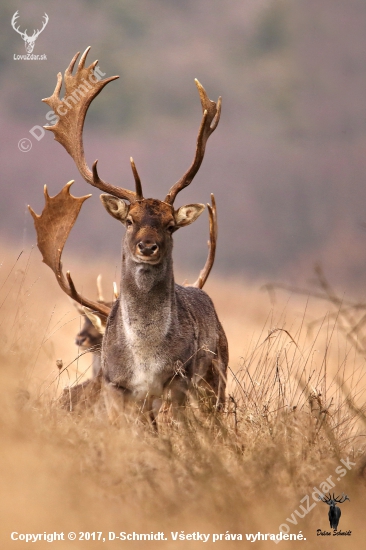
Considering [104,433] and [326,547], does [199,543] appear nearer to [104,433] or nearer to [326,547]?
[326,547]

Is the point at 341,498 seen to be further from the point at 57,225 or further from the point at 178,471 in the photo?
the point at 57,225

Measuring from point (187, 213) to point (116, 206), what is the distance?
25.1 inches

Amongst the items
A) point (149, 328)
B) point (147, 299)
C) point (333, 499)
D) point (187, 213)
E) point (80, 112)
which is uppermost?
point (80, 112)

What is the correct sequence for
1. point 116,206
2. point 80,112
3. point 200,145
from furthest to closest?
point 80,112 < point 200,145 < point 116,206

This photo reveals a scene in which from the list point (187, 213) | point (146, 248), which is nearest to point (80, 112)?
point (187, 213)

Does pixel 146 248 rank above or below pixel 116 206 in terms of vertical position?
below

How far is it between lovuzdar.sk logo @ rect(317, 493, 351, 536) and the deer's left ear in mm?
2987

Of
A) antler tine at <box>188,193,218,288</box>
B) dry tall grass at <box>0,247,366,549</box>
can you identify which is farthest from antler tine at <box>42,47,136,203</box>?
dry tall grass at <box>0,247,366,549</box>

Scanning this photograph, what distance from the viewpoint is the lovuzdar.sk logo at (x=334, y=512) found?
4379 millimetres

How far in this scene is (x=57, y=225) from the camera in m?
7.97

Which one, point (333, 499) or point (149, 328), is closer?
point (333, 499)
